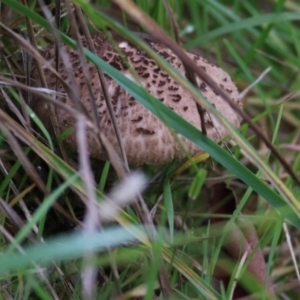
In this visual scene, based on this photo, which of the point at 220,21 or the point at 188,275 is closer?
the point at 188,275

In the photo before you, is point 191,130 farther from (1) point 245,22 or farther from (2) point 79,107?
(1) point 245,22

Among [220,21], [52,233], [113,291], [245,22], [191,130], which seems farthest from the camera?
[220,21]

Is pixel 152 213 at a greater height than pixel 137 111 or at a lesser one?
lesser

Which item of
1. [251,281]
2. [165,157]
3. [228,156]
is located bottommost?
[251,281]

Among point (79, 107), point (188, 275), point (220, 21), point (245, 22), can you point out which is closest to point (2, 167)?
point (79, 107)

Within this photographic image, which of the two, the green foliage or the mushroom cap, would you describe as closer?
the green foliage

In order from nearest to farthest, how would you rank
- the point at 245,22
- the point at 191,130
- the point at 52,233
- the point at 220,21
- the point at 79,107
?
the point at 79,107, the point at 191,130, the point at 52,233, the point at 245,22, the point at 220,21

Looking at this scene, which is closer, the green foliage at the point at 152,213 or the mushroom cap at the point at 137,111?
the green foliage at the point at 152,213

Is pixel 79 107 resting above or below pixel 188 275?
above
